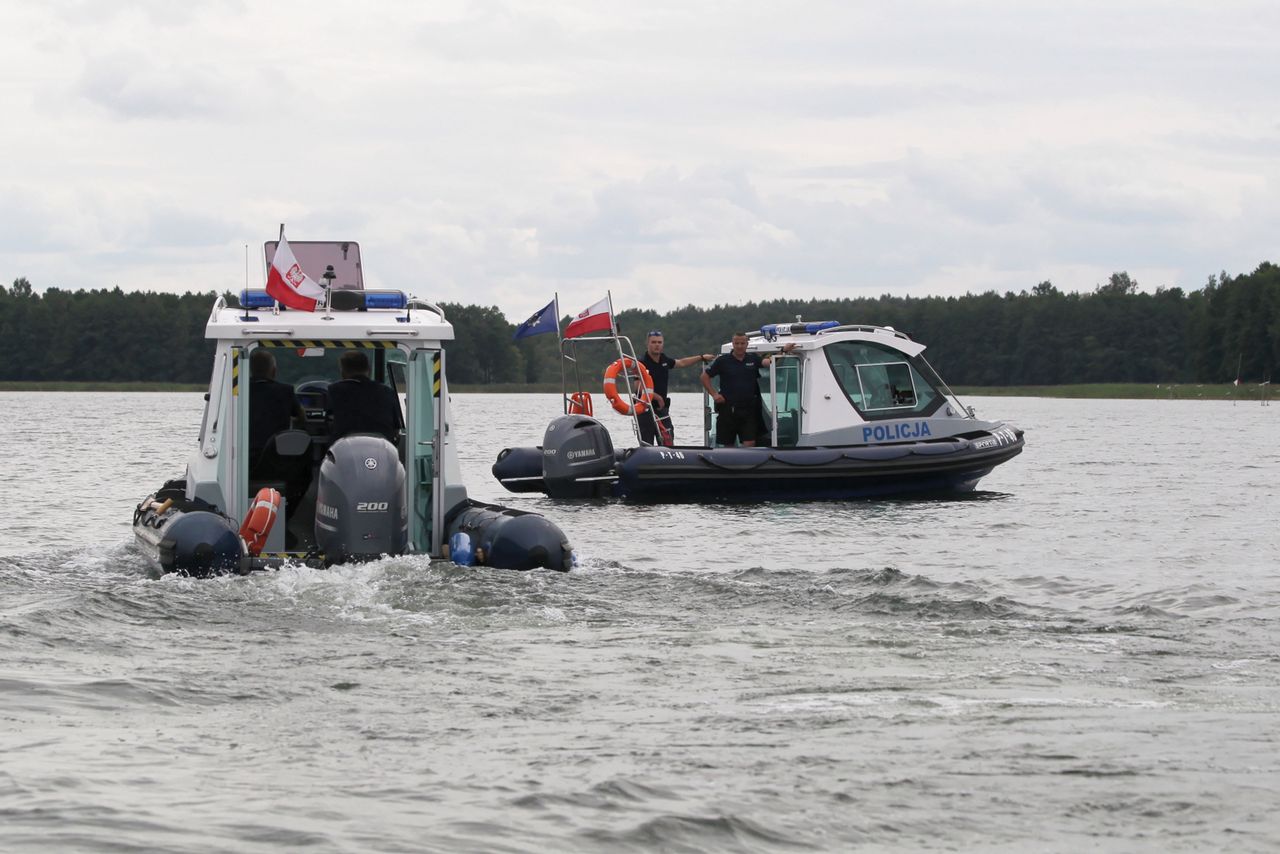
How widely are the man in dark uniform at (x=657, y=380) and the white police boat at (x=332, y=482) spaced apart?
8.41 m

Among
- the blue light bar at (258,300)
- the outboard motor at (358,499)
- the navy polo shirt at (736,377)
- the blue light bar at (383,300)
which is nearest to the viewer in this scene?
the outboard motor at (358,499)

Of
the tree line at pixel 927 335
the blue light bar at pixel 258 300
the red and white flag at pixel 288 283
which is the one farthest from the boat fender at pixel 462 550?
the tree line at pixel 927 335

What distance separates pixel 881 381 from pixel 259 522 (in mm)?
11535

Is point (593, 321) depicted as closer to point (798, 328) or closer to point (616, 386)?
point (616, 386)

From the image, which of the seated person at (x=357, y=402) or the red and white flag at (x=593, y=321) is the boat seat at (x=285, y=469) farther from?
the red and white flag at (x=593, y=321)

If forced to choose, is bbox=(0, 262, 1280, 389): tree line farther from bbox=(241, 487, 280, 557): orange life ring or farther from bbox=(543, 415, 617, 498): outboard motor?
bbox=(241, 487, 280, 557): orange life ring

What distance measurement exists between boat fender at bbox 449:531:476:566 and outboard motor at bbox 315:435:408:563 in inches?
20.1

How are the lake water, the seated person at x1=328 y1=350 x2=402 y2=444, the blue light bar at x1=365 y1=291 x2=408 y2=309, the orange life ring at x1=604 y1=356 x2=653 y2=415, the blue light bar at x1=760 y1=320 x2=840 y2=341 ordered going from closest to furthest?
the lake water → the seated person at x1=328 y1=350 x2=402 y2=444 → the blue light bar at x1=365 y1=291 x2=408 y2=309 → the orange life ring at x1=604 y1=356 x2=653 y2=415 → the blue light bar at x1=760 y1=320 x2=840 y2=341

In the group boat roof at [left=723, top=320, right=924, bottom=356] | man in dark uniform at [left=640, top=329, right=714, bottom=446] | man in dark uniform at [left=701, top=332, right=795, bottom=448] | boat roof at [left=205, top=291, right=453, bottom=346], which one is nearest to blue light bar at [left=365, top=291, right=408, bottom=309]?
boat roof at [left=205, top=291, right=453, bottom=346]

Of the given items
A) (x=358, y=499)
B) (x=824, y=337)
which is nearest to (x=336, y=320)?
(x=358, y=499)

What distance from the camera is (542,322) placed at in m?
20.1

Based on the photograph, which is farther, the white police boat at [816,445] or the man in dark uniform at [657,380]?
the man in dark uniform at [657,380]

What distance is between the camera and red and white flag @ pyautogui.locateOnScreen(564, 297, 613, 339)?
2020cm

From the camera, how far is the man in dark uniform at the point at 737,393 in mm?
19984
